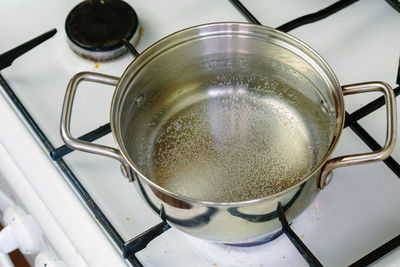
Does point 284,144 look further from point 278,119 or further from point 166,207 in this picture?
point 166,207

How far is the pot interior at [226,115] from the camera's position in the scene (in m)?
0.48

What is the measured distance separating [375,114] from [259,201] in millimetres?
218

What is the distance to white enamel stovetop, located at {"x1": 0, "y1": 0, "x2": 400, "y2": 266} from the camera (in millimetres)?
456

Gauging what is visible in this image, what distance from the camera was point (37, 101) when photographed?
554 mm

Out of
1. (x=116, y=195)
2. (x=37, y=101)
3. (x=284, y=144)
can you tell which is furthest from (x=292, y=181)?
(x=37, y=101)

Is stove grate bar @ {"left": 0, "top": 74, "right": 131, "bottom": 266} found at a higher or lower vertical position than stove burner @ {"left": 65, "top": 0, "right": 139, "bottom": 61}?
lower

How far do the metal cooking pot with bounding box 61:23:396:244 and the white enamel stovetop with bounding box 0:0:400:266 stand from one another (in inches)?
1.5

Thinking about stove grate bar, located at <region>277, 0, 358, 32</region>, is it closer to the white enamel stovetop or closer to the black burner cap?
the white enamel stovetop

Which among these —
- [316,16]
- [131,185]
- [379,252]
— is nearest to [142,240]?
[131,185]

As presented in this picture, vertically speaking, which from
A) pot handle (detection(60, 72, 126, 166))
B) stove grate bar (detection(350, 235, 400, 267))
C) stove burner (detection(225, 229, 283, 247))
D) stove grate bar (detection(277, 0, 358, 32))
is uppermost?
pot handle (detection(60, 72, 126, 166))

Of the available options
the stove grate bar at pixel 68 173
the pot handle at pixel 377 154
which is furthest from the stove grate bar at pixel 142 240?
the pot handle at pixel 377 154

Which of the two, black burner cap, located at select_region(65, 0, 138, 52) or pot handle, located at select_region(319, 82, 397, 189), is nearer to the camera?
pot handle, located at select_region(319, 82, 397, 189)

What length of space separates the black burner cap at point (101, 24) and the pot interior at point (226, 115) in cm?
8

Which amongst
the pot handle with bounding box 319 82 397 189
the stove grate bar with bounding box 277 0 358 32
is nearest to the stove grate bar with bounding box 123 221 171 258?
the pot handle with bounding box 319 82 397 189
